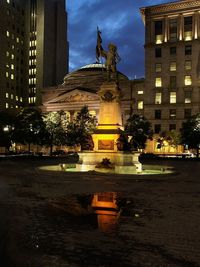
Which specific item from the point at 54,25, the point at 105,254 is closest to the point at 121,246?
the point at 105,254

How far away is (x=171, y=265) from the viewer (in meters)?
6.94

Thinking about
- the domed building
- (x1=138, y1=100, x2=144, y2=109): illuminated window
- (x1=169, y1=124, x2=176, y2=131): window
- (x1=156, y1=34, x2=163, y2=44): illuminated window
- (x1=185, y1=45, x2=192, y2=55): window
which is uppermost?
(x1=156, y1=34, x2=163, y2=44): illuminated window

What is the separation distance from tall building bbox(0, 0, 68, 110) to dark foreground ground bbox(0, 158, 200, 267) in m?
133

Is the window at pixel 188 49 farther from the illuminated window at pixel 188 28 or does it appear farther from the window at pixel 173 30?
the window at pixel 173 30

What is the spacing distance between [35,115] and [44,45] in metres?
80.8

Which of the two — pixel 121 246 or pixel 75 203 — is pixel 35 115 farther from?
pixel 121 246

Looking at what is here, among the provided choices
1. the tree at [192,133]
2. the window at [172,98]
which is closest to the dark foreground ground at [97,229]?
A: the tree at [192,133]

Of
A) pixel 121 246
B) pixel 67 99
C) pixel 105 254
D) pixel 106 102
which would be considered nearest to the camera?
pixel 105 254

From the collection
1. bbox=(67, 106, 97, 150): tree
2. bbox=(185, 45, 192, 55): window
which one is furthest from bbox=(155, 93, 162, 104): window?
bbox=(67, 106, 97, 150): tree

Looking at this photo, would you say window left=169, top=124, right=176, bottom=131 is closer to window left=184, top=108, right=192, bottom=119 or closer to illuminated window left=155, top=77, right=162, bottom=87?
window left=184, top=108, right=192, bottom=119

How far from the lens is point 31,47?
508 feet

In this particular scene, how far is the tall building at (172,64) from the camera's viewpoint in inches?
4082

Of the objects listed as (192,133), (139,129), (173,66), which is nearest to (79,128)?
(139,129)

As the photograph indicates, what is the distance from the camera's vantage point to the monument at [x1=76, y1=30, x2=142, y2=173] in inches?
1201
